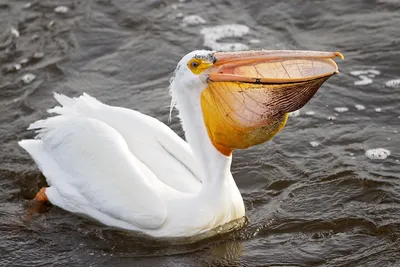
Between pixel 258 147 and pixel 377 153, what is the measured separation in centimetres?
84

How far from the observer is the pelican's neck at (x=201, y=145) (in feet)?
15.5

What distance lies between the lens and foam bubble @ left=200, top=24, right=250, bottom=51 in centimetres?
732

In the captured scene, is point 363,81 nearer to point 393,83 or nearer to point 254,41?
point 393,83

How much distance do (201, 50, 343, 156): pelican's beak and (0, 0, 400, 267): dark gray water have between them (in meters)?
0.77

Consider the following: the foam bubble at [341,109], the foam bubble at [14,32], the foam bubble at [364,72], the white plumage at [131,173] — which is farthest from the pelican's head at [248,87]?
the foam bubble at [14,32]

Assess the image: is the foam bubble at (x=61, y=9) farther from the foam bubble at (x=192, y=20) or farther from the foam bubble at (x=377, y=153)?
the foam bubble at (x=377, y=153)

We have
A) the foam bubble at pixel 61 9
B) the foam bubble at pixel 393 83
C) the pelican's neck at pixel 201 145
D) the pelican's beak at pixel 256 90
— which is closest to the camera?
the pelican's beak at pixel 256 90

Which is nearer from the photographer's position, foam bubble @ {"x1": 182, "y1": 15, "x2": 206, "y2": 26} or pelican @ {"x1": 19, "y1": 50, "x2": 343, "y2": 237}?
pelican @ {"x1": 19, "y1": 50, "x2": 343, "y2": 237}

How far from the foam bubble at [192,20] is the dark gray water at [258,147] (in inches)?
0.7

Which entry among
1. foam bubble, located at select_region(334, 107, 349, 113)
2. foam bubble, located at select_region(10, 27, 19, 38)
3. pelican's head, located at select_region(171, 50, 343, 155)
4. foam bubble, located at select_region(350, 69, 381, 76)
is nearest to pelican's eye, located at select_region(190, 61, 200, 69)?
pelican's head, located at select_region(171, 50, 343, 155)

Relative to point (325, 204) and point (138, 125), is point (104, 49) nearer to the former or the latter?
point (138, 125)

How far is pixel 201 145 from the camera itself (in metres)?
4.82

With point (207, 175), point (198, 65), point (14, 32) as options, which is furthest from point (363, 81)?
point (14, 32)

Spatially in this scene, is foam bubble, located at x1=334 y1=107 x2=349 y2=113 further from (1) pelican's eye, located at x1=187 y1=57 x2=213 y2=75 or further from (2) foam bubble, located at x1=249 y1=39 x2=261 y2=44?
(1) pelican's eye, located at x1=187 y1=57 x2=213 y2=75
